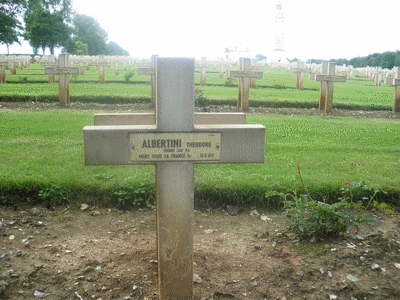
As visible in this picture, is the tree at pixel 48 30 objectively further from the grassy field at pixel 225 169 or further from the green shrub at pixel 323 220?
the green shrub at pixel 323 220

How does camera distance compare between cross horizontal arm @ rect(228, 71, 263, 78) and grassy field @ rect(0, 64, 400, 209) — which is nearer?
grassy field @ rect(0, 64, 400, 209)

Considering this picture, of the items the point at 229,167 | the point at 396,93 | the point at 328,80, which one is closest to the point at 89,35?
the point at 328,80

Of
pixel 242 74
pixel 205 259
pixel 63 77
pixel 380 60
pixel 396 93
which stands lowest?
pixel 205 259

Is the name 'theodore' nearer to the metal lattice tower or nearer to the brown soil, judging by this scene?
the brown soil

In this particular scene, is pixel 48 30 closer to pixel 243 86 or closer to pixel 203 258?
pixel 243 86

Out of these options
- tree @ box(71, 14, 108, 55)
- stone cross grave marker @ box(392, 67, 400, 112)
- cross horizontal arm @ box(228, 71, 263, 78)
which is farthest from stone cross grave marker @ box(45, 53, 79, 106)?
tree @ box(71, 14, 108, 55)

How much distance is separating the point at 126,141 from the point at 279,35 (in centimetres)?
8080

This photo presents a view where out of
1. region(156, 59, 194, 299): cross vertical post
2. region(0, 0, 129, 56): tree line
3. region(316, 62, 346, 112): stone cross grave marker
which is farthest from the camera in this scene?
region(0, 0, 129, 56): tree line

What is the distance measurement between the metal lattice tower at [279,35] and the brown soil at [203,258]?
74288mm

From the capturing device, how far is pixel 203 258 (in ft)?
11.9

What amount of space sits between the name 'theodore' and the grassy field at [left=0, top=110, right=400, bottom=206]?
1818 mm

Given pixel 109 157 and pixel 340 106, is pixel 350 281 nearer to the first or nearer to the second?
pixel 109 157

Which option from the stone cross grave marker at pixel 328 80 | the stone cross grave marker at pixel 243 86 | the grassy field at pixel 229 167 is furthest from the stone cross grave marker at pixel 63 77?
the stone cross grave marker at pixel 328 80

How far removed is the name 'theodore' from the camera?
9.27ft
